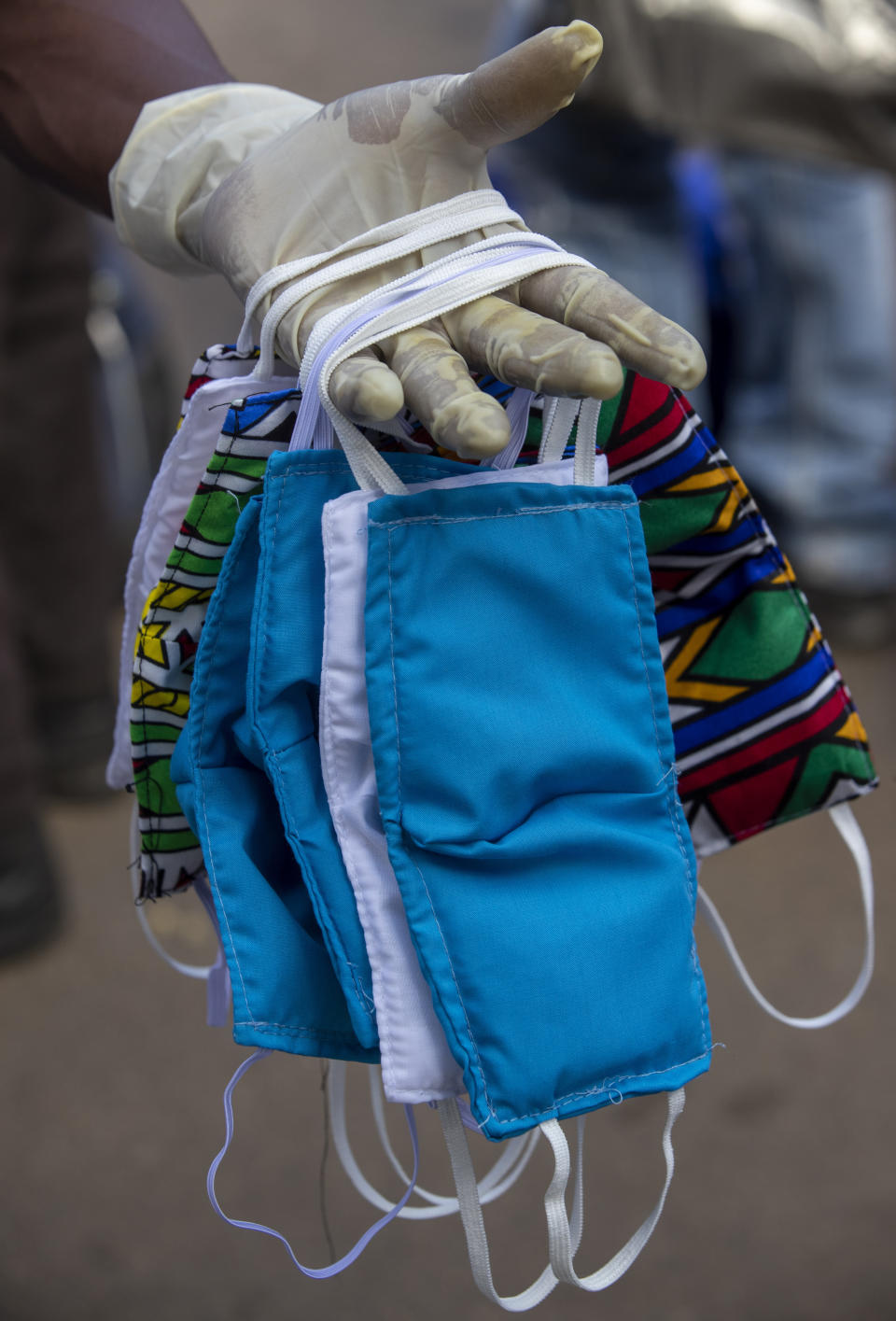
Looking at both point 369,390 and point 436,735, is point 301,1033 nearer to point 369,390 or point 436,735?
point 436,735

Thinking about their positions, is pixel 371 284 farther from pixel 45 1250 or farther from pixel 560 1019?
pixel 45 1250

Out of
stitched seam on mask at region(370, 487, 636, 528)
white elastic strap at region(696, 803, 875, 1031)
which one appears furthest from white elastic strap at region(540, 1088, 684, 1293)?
stitched seam on mask at region(370, 487, 636, 528)

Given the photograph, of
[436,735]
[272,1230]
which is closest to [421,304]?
[436,735]

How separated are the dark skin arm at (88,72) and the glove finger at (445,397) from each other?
0.29 meters

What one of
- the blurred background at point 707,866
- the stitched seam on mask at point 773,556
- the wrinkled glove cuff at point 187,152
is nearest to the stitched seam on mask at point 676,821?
the stitched seam on mask at point 773,556

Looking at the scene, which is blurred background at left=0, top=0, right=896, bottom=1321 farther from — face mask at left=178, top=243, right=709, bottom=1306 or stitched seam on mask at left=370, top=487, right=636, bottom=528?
stitched seam on mask at left=370, top=487, right=636, bottom=528

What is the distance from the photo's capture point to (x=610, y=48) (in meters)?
1.23

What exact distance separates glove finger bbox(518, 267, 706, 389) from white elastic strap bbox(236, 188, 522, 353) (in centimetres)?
4

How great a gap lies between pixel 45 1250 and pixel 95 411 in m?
1.02

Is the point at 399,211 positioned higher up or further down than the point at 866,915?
higher up

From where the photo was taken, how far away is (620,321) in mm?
477

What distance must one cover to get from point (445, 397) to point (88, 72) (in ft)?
1.26

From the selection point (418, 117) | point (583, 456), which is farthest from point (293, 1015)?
point (418, 117)

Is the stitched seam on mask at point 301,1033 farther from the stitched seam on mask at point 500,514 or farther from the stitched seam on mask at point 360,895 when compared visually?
the stitched seam on mask at point 500,514
